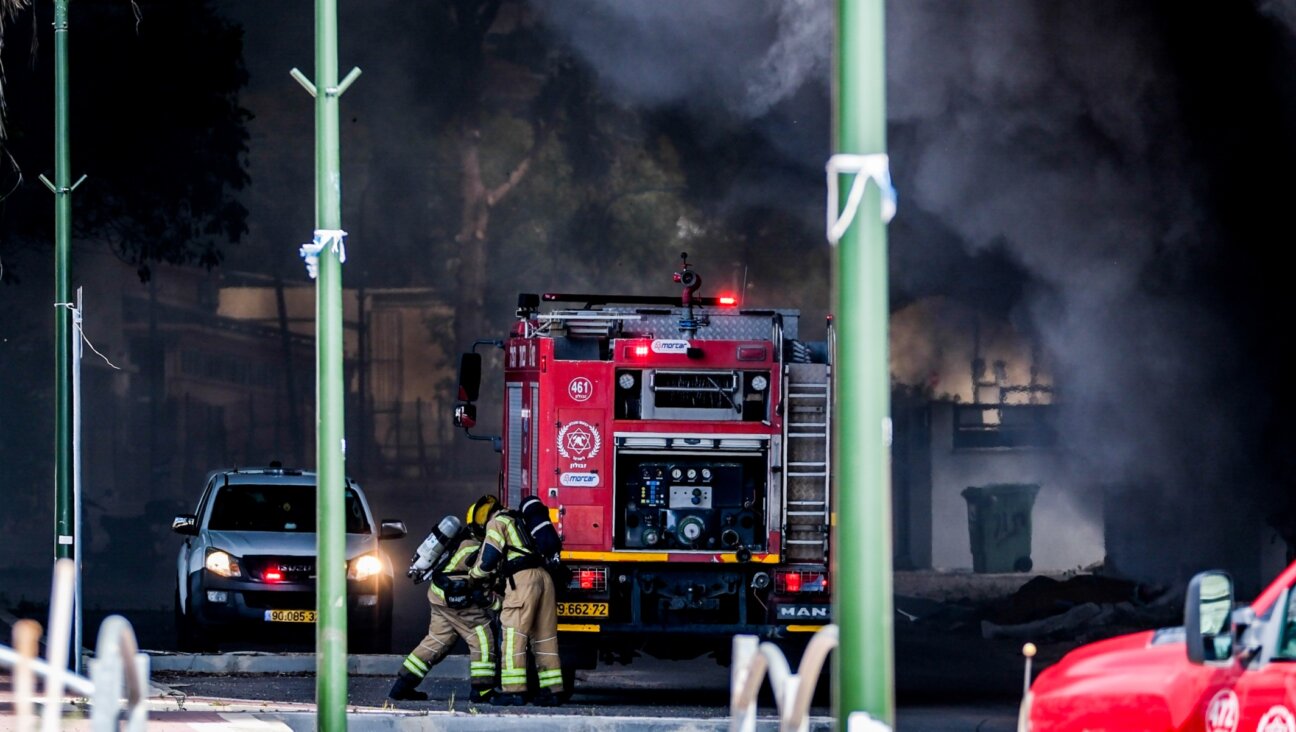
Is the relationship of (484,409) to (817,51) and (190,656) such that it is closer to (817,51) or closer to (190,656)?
(817,51)

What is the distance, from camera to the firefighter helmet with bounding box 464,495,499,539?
13.5m

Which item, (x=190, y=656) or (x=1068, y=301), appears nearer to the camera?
(x=190, y=656)

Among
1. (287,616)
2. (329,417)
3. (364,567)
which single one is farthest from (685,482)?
(329,417)

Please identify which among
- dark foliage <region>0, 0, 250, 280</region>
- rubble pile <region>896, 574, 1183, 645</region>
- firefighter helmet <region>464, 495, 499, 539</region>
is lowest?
rubble pile <region>896, 574, 1183, 645</region>

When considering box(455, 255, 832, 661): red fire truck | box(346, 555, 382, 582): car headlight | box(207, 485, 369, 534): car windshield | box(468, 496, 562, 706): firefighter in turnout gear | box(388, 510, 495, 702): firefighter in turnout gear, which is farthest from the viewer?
box(207, 485, 369, 534): car windshield

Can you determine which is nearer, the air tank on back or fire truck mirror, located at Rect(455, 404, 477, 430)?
the air tank on back

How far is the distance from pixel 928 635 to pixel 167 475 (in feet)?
41.0

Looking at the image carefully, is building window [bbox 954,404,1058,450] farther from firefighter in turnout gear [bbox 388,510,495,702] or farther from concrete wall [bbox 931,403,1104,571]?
firefighter in turnout gear [bbox 388,510,495,702]

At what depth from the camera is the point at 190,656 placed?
1558cm

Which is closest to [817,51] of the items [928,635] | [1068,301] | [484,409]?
[1068,301]

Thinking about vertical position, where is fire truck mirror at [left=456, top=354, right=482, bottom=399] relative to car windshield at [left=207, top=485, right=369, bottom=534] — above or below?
above

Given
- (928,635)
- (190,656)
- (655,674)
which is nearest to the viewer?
(190,656)

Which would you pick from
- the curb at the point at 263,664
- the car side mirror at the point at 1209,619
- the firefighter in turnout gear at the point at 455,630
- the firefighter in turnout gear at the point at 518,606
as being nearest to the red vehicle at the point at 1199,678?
the car side mirror at the point at 1209,619

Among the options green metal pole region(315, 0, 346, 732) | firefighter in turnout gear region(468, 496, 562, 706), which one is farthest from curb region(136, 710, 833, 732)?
firefighter in turnout gear region(468, 496, 562, 706)
